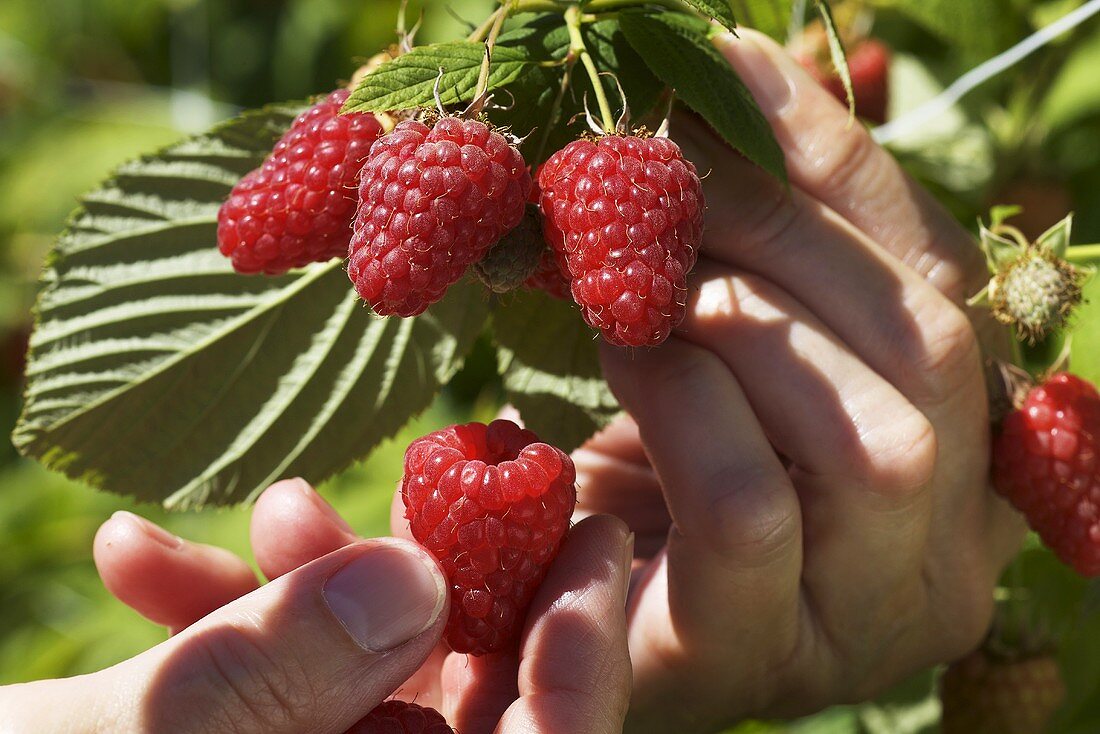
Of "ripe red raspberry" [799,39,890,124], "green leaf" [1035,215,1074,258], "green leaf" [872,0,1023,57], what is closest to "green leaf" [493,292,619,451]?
"green leaf" [1035,215,1074,258]

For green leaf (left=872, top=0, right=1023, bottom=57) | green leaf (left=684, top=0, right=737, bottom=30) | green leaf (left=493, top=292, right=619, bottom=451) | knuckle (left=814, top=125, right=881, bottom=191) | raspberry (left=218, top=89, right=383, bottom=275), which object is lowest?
green leaf (left=493, top=292, right=619, bottom=451)

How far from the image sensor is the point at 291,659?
2.75 ft

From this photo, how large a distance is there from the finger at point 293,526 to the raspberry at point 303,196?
27 cm

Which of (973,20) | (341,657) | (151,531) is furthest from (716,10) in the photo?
(973,20)

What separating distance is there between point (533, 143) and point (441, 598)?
0.41 m

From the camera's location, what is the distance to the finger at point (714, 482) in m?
→ 1.06

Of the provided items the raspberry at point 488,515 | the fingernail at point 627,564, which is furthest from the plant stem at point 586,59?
the fingernail at point 627,564

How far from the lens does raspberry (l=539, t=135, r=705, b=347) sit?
776mm

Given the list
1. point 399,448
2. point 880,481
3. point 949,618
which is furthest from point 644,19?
point 399,448

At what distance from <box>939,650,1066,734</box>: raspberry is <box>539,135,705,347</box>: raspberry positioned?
936 millimetres

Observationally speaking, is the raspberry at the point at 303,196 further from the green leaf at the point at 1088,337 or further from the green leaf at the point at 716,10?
the green leaf at the point at 1088,337

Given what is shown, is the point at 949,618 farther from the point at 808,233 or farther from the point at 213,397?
the point at 213,397

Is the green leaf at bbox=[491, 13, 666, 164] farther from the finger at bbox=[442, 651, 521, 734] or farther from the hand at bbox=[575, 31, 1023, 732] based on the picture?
the finger at bbox=[442, 651, 521, 734]

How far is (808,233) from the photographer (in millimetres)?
1119
